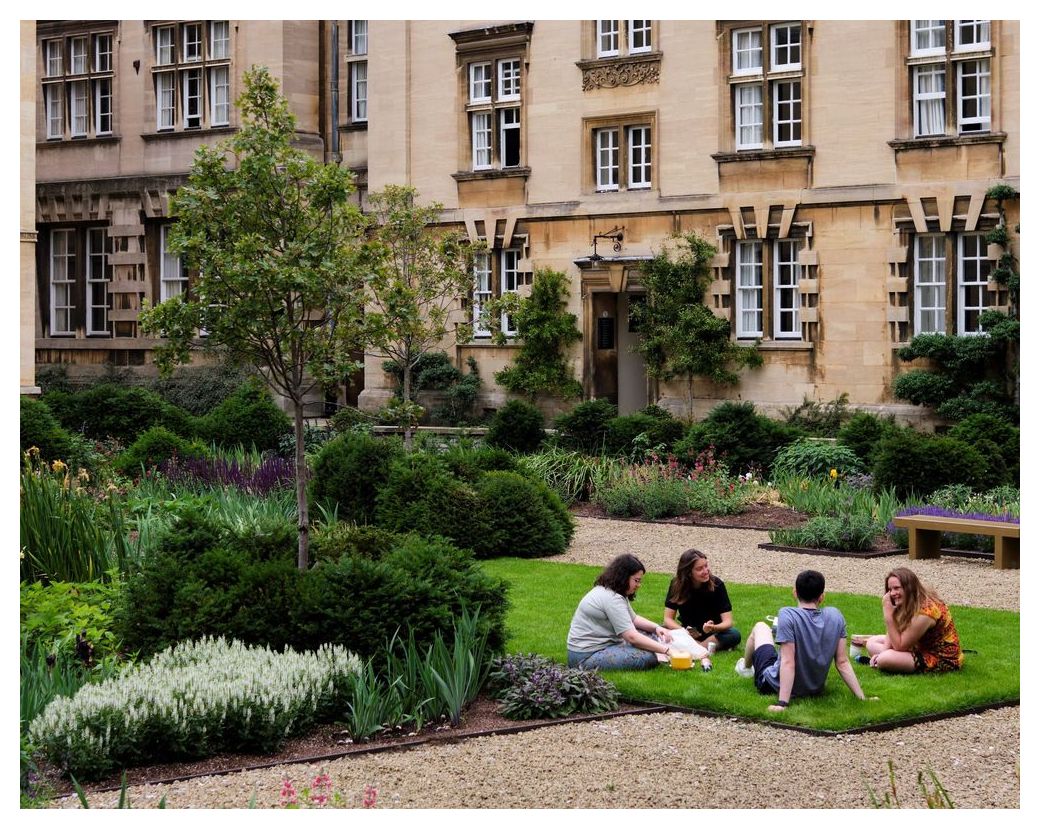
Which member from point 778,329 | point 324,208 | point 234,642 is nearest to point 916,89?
point 778,329

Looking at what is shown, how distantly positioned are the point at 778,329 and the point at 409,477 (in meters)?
12.2

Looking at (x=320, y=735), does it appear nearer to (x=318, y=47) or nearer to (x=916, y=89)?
(x=916, y=89)

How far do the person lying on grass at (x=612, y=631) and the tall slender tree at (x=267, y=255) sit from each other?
2.13 meters

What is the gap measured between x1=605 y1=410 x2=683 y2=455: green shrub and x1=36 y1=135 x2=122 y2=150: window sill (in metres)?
16.3

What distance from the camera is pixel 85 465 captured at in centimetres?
2058

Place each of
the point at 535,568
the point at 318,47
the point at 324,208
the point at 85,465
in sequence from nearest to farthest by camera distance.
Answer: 1. the point at 324,208
2. the point at 535,568
3. the point at 85,465
4. the point at 318,47

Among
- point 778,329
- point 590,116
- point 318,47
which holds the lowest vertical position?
point 778,329

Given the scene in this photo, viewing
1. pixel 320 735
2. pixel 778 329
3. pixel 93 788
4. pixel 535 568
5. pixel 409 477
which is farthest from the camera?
pixel 778 329

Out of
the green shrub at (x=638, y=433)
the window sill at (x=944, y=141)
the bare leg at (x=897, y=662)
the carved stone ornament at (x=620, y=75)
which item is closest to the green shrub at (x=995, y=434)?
the green shrub at (x=638, y=433)

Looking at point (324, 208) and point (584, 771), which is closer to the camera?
point (584, 771)

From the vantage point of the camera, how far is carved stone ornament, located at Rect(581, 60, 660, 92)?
93.6 feet

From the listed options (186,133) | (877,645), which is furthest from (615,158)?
(877,645)

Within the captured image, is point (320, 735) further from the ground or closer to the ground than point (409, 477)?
closer to the ground

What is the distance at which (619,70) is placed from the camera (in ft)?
94.8
